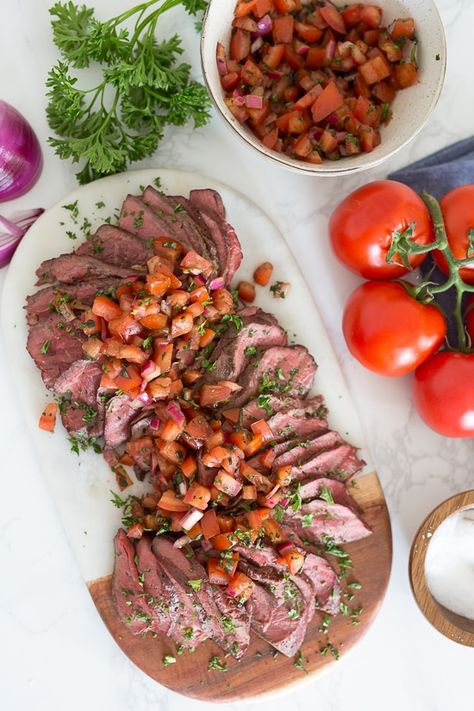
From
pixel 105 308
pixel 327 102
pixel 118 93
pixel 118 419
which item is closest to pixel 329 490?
pixel 118 419

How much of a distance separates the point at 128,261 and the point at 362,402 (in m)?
1.15

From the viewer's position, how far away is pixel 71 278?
2.69 m

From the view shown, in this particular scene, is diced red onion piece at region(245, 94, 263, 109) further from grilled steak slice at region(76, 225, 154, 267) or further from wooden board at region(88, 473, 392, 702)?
wooden board at region(88, 473, 392, 702)

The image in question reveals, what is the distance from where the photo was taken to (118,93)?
2.71 m

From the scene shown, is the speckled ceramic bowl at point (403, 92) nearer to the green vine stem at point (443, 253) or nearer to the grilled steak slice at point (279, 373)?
the green vine stem at point (443, 253)

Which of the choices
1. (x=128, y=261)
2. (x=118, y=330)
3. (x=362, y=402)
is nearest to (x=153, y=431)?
(x=118, y=330)

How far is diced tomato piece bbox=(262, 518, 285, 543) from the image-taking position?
2.50 m

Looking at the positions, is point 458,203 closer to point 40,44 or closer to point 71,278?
point 71,278

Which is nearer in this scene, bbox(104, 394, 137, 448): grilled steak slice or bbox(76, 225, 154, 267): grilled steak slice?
bbox(104, 394, 137, 448): grilled steak slice

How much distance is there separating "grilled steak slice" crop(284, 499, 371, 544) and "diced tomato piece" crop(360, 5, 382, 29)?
190 centimetres

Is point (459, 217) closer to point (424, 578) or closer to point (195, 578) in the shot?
point (424, 578)

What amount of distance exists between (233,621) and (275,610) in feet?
0.54

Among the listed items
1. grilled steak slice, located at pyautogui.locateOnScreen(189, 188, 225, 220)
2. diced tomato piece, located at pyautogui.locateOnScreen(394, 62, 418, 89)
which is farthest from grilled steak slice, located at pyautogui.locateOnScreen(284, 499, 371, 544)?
diced tomato piece, located at pyautogui.locateOnScreen(394, 62, 418, 89)

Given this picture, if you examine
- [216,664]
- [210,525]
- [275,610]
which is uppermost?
[210,525]
